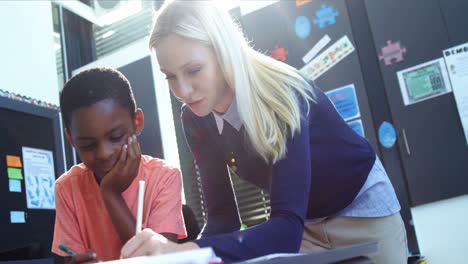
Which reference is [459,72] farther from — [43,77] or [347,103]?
[43,77]

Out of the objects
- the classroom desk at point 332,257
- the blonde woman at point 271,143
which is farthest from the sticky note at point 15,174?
the classroom desk at point 332,257

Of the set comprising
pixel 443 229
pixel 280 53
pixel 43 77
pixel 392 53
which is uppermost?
pixel 43 77

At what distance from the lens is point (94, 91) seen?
43.2 inches

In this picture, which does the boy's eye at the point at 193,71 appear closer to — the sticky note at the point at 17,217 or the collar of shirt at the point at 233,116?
the collar of shirt at the point at 233,116

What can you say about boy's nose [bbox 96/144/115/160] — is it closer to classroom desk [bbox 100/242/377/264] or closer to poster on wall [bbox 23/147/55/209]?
classroom desk [bbox 100/242/377/264]

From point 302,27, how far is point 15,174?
50.7 inches

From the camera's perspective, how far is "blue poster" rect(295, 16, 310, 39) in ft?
6.69

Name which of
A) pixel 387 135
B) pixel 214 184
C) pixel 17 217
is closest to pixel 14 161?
pixel 17 217

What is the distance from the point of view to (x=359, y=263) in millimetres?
500

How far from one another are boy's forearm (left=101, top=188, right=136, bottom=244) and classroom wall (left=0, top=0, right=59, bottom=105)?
1491 millimetres

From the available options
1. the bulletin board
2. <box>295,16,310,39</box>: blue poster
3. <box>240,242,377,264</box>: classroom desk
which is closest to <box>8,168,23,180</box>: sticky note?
the bulletin board

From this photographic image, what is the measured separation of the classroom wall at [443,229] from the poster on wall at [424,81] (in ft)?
1.31

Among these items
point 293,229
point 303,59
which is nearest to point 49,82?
point 303,59

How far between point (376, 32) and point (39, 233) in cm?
148
